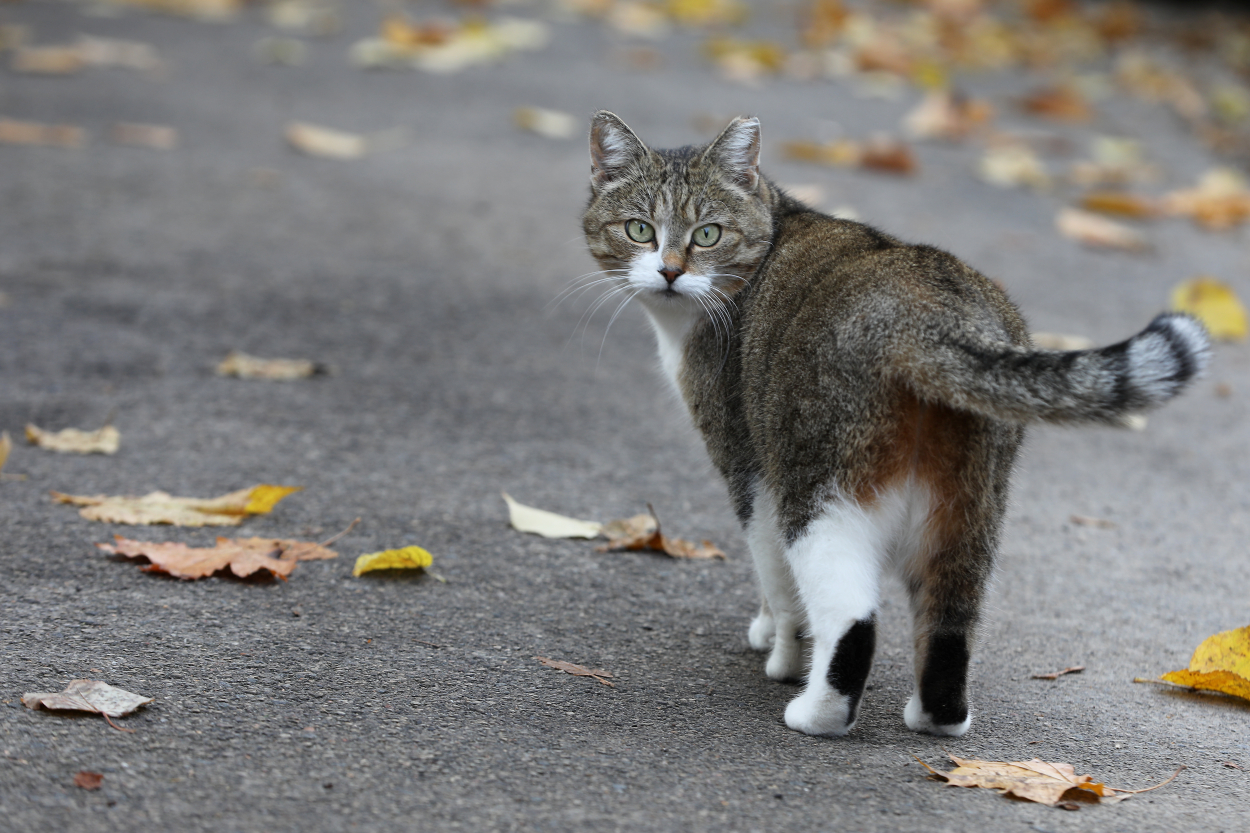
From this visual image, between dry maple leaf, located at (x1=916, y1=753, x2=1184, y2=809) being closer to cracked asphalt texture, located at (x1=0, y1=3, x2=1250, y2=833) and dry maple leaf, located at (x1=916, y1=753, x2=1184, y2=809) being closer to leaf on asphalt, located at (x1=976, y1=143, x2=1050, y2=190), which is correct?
cracked asphalt texture, located at (x1=0, y1=3, x2=1250, y2=833)

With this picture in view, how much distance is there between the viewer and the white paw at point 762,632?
119 inches

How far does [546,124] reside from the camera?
7789mm

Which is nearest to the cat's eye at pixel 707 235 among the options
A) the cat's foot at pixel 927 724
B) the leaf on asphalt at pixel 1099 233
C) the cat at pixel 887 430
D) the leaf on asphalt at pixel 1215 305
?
the cat at pixel 887 430

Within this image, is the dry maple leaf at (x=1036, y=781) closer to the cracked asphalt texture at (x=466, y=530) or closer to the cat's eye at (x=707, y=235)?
the cracked asphalt texture at (x=466, y=530)

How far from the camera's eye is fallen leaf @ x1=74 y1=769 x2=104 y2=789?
6.68 ft

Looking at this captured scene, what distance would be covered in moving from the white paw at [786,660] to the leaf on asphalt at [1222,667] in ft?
2.84

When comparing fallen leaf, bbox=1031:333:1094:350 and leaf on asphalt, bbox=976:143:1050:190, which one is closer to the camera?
fallen leaf, bbox=1031:333:1094:350

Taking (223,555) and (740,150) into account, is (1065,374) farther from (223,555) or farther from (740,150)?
(223,555)

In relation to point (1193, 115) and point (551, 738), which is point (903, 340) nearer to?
point (551, 738)

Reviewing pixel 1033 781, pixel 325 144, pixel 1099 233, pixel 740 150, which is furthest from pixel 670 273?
pixel 325 144

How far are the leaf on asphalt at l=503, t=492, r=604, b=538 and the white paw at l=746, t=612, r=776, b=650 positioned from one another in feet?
2.11

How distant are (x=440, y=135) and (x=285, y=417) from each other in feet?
12.7

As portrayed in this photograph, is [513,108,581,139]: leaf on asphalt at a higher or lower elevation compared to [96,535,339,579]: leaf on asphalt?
higher

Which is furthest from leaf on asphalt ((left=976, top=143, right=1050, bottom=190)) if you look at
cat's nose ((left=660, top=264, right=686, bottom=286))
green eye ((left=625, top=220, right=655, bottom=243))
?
cat's nose ((left=660, top=264, right=686, bottom=286))
